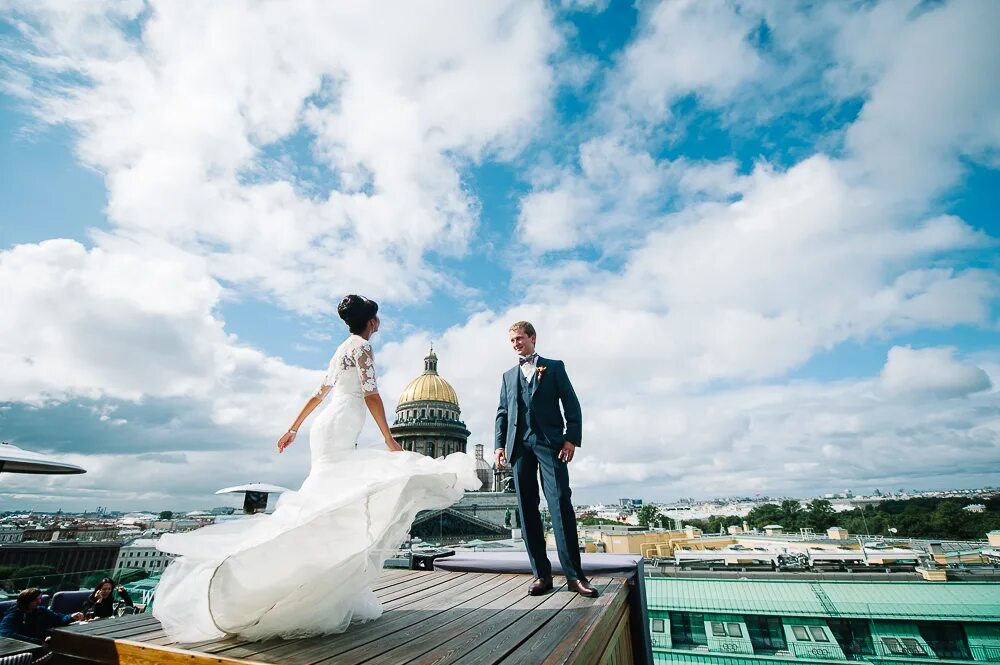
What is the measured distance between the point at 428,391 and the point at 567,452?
51.6 m

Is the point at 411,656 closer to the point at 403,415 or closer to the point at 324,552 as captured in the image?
the point at 324,552

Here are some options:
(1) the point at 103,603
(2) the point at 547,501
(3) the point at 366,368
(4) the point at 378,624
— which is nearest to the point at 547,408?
(2) the point at 547,501

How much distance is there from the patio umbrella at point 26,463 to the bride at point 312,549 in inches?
353

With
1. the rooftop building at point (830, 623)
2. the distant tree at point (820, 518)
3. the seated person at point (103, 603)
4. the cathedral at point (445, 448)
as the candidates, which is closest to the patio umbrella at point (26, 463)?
the seated person at point (103, 603)

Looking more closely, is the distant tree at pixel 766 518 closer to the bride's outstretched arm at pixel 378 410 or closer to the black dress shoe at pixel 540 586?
the black dress shoe at pixel 540 586

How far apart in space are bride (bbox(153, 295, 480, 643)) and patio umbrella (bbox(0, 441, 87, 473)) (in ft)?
29.4

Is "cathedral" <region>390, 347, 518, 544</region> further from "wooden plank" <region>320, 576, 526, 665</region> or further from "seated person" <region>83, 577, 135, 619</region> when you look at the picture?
"wooden plank" <region>320, 576, 526, 665</region>

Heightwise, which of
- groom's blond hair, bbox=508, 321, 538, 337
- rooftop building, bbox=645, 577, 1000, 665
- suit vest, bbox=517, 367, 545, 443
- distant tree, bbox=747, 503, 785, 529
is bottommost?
distant tree, bbox=747, 503, 785, 529

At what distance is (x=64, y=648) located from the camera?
2391 millimetres

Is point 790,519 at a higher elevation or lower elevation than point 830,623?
lower

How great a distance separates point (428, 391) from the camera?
54062 millimetres

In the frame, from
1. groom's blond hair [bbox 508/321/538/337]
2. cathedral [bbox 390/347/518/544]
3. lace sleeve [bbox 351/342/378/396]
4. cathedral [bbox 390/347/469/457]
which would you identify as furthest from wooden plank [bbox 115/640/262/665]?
cathedral [bbox 390/347/469/457]

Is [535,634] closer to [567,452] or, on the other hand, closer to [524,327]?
[567,452]

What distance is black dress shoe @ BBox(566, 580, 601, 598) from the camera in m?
3.30
